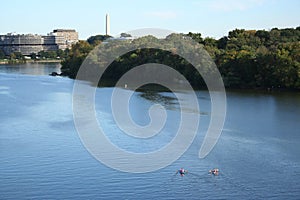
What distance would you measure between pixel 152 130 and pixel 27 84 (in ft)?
47.7

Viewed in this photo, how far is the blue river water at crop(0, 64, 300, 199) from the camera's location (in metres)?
7.55

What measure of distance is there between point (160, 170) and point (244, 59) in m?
13.7

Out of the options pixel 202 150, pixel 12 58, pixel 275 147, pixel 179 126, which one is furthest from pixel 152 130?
pixel 12 58

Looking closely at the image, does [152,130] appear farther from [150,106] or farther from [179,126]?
[150,106]

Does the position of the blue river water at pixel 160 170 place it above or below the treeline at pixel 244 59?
below

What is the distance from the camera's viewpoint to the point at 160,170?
8633 mm

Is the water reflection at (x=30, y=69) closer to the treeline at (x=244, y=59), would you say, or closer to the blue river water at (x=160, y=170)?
the treeline at (x=244, y=59)

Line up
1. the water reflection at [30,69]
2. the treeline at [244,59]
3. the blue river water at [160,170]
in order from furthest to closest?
the water reflection at [30,69] < the treeline at [244,59] < the blue river water at [160,170]

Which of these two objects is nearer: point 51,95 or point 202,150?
point 202,150

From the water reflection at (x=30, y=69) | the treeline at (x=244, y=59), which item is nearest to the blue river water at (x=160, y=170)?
the treeline at (x=244, y=59)

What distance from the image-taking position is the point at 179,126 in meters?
12.3

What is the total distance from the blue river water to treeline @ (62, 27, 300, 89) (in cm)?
487

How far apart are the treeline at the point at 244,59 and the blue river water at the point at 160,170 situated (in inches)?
192

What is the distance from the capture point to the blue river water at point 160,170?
24.8 feet
